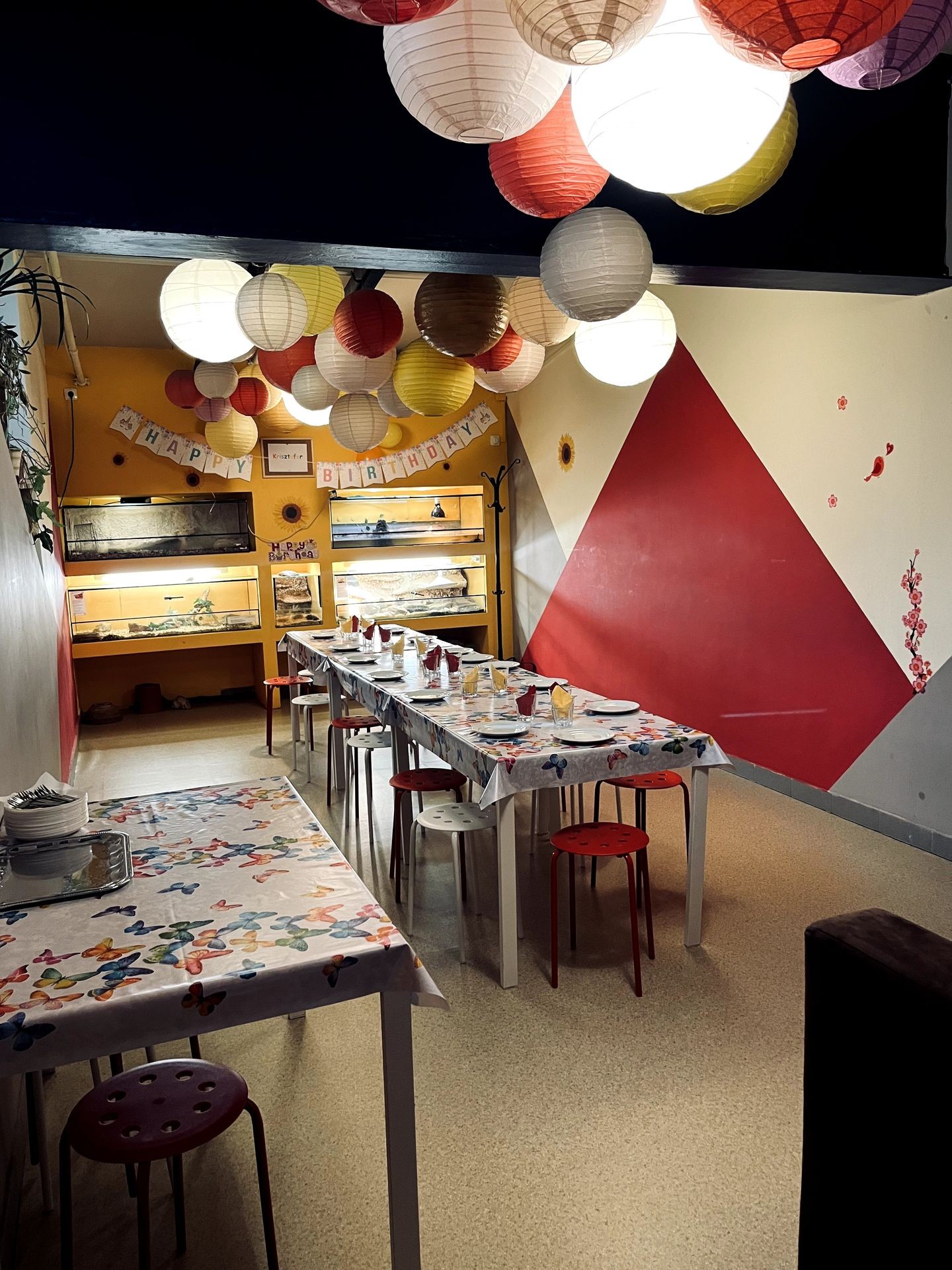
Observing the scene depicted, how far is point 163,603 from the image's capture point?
8195 millimetres

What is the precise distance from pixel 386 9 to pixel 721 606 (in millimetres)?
4525

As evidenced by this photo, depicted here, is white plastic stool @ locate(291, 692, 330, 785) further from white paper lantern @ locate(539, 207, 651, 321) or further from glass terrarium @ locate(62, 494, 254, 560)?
white paper lantern @ locate(539, 207, 651, 321)

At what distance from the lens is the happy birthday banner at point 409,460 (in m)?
8.19

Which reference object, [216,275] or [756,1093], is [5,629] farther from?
[756,1093]

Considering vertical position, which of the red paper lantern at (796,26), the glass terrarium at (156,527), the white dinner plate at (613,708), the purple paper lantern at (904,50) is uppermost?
the purple paper lantern at (904,50)

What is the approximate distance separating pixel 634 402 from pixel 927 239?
2680 millimetres

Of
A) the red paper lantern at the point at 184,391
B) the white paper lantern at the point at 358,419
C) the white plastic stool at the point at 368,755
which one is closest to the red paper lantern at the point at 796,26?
the white plastic stool at the point at 368,755

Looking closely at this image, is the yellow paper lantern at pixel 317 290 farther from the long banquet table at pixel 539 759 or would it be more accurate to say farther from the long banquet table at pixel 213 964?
the long banquet table at pixel 213 964

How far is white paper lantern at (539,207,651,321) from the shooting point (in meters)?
2.33

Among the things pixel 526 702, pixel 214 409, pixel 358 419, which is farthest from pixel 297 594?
pixel 526 702

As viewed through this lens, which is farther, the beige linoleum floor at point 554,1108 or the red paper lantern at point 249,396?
the red paper lantern at point 249,396

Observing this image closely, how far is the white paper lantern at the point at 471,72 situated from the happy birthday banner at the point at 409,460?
6.67 metres

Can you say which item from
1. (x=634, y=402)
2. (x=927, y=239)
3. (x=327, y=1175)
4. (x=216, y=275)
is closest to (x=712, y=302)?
(x=634, y=402)

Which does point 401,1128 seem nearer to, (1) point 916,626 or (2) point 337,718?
(1) point 916,626
